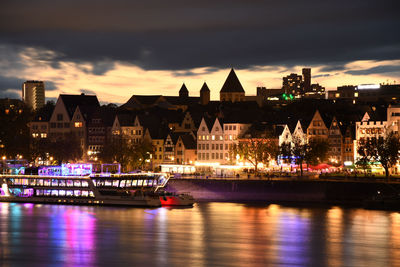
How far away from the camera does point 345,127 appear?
125625 mm

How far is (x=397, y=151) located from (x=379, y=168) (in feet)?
22.1

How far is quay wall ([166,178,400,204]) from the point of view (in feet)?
313

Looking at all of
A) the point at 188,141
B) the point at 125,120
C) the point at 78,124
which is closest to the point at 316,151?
the point at 188,141

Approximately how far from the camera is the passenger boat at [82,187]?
323ft

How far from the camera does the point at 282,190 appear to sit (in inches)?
3967

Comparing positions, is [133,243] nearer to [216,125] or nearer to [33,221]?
[33,221]

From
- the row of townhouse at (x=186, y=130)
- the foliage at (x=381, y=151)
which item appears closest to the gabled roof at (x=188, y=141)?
the row of townhouse at (x=186, y=130)

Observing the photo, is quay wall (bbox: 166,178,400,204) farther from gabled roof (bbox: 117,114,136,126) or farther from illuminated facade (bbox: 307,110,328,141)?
gabled roof (bbox: 117,114,136,126)

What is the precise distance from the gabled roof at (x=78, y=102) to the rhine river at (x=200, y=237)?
64.8 meters

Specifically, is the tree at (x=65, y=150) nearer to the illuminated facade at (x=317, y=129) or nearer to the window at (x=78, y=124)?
the window at (x=78, y=124)

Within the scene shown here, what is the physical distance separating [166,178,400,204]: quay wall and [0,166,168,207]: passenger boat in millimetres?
6380

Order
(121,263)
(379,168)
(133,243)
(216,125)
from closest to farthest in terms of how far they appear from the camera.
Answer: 1. (121,263)
2. (133,243)
3. (379,168)
4. (216,125)

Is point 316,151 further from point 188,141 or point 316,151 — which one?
point 188,141

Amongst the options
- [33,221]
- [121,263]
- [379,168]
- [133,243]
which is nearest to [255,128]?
[379,168]
